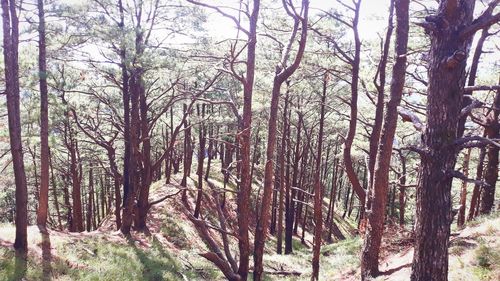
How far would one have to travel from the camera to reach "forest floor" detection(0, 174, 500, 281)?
838 centimetres

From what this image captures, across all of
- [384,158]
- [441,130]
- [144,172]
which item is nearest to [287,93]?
[144,172]

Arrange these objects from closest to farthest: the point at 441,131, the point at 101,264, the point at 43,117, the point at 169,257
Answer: the point at 441,131, the point at 101,264, the point at 43,117, the point at 169,257

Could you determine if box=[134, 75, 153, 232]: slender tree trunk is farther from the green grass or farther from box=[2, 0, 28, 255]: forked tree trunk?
box=[2, 0, 28, 255]: forked tree trunk

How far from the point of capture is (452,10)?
4.94 metres

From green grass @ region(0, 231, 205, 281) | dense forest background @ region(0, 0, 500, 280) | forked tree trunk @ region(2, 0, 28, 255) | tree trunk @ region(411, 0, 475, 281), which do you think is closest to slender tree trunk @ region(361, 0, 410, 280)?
dense forest background @ region(0, 0, 500, 280)

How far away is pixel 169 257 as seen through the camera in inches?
595

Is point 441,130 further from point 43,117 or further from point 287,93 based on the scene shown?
point 287,93

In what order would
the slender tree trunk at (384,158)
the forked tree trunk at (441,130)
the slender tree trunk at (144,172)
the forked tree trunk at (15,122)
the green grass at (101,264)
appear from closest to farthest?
the forked tree trunk at (441,130) < the slender tree trunk at (384,158) < the green grass at (101,264) < the forked tree trunk at (15,122) < the slender tree trunk at (144,172)

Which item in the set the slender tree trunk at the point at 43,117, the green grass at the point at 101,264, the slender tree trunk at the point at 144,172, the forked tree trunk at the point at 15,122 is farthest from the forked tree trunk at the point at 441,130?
the slender tree trunk at the point at 144,172

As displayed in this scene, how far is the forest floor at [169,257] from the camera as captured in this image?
8383 mm

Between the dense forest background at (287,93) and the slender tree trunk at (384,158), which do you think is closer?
the dense forest background at (287,93)

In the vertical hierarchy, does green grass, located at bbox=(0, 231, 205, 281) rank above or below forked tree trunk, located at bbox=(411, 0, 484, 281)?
below

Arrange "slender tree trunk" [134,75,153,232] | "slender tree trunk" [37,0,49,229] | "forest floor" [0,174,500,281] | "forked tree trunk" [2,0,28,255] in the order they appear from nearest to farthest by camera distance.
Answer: "forest floor" [0,174,500,281] → "forked tree trunk" [2,0,28,255] → "slender tree trunk" [37,0,49,229] → "slender tree trunk" [134,75,153,232]

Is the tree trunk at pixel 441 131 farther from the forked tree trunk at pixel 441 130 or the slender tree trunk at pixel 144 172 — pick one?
the slender tree trunk at pixel 144 172
